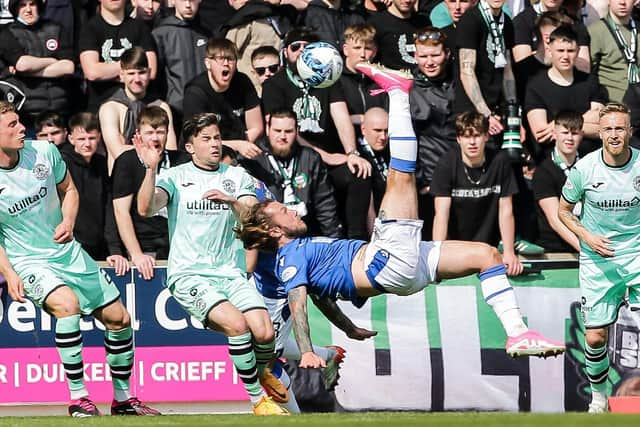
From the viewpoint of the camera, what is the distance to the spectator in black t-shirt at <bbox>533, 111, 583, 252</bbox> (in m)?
14.1

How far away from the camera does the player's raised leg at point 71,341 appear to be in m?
12.0

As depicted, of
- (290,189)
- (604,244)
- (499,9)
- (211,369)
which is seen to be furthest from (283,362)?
(499,9)

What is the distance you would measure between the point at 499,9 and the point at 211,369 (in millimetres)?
4948

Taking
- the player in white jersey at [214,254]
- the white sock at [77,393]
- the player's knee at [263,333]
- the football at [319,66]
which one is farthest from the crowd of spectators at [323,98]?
the player's knee at [263,333]

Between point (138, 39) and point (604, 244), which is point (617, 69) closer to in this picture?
point (604, 244)

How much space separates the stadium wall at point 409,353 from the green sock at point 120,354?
3.49 ft

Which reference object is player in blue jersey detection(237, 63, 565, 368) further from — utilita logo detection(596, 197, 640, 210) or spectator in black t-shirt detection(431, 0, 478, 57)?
spectator in black t-shirt detection(431, 0, 478, 57)

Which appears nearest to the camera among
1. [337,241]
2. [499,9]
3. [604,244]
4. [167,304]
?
[337,241]

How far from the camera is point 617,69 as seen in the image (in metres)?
15.3

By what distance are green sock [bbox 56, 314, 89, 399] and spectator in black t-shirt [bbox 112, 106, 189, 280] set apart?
4.73 ft

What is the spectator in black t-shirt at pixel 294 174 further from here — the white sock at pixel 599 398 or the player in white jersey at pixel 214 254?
the white sock at pixel 599 398

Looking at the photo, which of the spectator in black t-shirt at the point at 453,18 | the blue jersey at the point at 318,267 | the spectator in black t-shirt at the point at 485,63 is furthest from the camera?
the spectator in black t-shirt at the point at 453,18

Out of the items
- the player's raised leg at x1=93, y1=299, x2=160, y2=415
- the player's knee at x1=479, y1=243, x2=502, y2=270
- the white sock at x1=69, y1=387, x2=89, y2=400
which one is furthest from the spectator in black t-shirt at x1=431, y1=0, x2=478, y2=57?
the white sock at x1=69, y1=387, x2=89, y2=400

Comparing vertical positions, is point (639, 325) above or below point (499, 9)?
below
